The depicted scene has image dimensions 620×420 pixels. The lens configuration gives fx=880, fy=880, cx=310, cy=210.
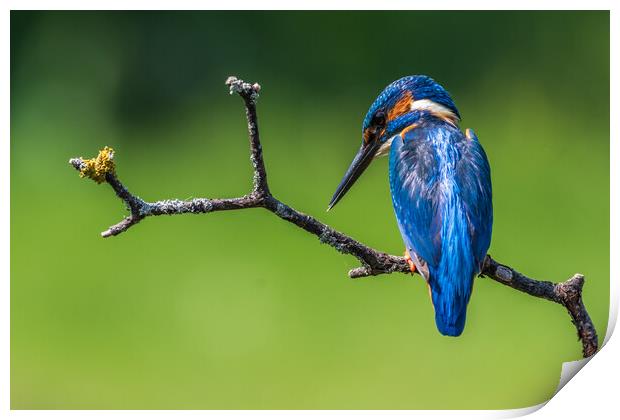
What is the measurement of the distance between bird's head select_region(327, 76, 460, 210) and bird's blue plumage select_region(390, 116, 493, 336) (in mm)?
18

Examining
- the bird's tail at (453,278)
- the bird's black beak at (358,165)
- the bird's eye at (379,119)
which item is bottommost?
the bird's tail at (453,278)

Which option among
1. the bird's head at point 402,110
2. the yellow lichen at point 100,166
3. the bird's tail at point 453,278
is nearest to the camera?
the yellow lichen at point 100,166

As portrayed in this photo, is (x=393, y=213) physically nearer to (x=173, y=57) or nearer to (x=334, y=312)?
(x=334, y=312)

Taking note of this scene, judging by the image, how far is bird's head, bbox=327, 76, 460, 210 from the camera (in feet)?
5.16

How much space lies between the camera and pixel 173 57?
169 centimetres

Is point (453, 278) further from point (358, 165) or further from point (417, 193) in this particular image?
point (358, 165)

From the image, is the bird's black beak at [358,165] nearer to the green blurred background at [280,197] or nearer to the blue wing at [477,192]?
the green blurred background at [280,197]

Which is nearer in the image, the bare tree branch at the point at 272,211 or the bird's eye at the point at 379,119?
the bare tree branch at the point at 272,211

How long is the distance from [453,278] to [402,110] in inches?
13.3

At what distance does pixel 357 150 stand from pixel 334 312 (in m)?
0.35

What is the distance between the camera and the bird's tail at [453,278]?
55.6 inches

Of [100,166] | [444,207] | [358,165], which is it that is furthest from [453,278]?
[100,166]

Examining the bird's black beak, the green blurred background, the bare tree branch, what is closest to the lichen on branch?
the bare tree branch

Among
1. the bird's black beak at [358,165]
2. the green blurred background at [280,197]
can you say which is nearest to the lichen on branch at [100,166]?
the green blurred background at [280,197]
